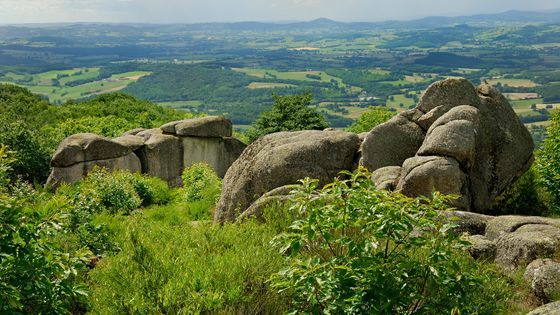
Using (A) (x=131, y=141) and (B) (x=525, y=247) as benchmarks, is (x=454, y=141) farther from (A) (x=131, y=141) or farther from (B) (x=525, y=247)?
(A) (x=131, y=141)

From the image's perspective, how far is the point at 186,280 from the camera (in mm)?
9930

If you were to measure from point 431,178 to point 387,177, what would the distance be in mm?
1605

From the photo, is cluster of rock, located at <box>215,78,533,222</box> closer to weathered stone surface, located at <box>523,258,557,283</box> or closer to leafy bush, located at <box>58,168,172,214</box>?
weathered stone surface, located at <box>523,258,557,283</box>

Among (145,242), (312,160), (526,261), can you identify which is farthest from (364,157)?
(145,242)

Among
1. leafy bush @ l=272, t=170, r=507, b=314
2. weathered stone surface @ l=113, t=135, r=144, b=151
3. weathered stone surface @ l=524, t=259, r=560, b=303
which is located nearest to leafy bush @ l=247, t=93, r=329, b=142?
weathered stone surface @ l=113, t=135, r=144, b=151

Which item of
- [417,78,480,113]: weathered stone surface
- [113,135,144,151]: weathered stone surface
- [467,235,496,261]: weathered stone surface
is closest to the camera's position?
[467,235,496,261]: weathered stone surface

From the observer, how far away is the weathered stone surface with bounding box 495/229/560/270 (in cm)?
1367

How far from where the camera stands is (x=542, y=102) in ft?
566

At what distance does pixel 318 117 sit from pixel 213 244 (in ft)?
120

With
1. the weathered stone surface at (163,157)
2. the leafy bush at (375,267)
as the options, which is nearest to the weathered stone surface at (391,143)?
the leafy bush at (375,267)

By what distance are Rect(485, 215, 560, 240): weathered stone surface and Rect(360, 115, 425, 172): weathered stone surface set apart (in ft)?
16.2

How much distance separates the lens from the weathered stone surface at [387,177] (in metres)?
17.9

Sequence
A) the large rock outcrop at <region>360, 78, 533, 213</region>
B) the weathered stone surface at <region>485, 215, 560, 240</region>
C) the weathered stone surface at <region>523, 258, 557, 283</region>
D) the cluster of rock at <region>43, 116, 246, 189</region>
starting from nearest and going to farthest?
1. the weathered stone surface at <region>523, 258, 557, 283</region>
2. the weathered stone surface at <region>485, 215, 560, 240</region>
3. the large rock outcrop at <region>360, 78, 533, 213</region>
4. the cluster of rock at <region>43, 116, 246, 189</region>

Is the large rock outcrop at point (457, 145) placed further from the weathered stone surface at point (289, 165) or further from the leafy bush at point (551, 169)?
the weathered stone surface at point (289, 165)
